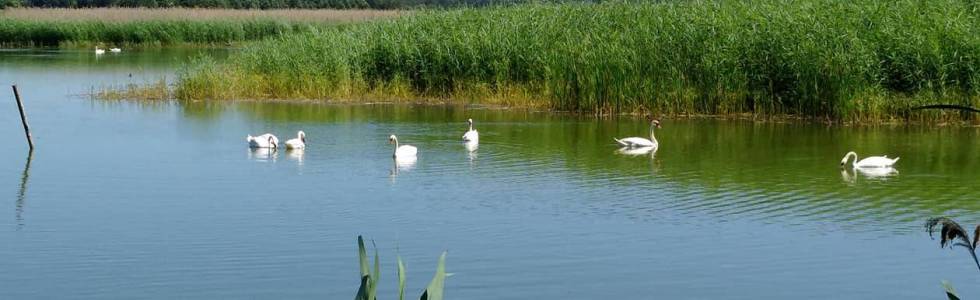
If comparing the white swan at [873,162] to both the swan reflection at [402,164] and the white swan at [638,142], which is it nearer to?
the white swan at [638,142]

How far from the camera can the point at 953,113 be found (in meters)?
18.6

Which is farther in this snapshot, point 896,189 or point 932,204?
point 896,189

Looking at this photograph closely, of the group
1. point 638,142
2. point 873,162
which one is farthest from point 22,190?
point 873,162

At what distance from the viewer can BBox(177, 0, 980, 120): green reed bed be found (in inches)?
742

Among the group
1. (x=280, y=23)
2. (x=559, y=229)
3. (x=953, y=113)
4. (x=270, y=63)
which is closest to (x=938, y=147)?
(x=953, y=113)

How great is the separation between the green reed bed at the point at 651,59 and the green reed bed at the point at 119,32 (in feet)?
63.4

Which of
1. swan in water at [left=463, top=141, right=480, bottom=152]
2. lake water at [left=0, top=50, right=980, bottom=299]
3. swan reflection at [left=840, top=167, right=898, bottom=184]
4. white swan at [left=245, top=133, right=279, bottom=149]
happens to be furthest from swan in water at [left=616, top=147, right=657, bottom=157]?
white swan at [left=245, top=133, right=279, bottom=149]

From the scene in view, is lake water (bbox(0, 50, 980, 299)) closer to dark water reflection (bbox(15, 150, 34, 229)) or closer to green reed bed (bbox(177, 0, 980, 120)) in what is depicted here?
dark water reflection (bbox(15, 150, 34, 229))

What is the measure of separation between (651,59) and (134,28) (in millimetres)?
27198

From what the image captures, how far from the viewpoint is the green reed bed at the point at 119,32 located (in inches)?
1694

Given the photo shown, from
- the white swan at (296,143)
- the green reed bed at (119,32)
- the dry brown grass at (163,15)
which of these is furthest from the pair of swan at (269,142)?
the dry brown grass at (163,15)

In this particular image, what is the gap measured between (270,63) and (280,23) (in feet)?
72.6

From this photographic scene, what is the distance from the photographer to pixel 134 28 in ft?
145

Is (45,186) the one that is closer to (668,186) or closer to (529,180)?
(529,180)
